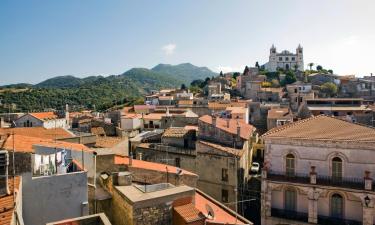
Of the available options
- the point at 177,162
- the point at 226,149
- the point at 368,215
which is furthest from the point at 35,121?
the point at 368,215

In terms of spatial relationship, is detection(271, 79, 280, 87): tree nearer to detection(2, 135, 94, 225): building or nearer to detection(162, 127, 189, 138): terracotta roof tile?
detection(162, 127, 189, 138): terracotta roof tile

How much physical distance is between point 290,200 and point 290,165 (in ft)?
9.18

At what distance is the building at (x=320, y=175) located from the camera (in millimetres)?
24969

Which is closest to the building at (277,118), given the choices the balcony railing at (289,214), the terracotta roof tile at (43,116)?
the balcony railing at (289,214)

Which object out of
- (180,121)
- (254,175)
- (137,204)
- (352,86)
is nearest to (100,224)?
(137,204)

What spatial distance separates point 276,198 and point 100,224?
59.7 ft

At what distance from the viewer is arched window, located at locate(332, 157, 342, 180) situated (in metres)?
25.8

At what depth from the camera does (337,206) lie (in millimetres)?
25594

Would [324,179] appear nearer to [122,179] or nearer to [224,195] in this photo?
[224,195]

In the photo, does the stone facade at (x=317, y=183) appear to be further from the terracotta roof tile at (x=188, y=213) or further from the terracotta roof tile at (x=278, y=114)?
the terracotta roof tile at (x=278, y=114)

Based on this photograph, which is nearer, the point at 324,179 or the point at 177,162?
the point at 324,179

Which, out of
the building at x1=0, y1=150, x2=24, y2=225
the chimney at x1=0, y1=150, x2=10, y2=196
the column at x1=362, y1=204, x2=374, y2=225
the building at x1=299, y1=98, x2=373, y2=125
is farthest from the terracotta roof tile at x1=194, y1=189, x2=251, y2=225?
the building at x1=299, y1=98, x2=373, y2=125

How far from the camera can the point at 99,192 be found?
18500 mm

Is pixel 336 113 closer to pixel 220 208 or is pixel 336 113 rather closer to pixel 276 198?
pixel 276 198
